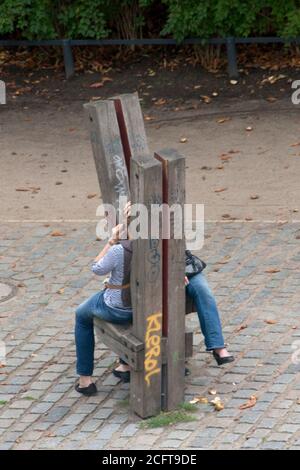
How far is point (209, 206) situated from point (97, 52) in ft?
17.8

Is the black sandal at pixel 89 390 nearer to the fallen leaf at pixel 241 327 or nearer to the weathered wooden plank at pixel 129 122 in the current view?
the fallen leaf at pixel 241 327

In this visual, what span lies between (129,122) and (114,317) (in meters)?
1.36

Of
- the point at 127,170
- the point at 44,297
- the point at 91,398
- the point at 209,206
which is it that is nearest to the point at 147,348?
the point at 91,398

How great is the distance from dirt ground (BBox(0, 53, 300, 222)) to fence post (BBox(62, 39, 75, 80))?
12 centimetres

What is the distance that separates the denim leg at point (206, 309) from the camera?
796cm

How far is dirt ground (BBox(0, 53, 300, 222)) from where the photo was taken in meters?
12.1

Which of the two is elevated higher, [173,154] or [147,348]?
[173,154]

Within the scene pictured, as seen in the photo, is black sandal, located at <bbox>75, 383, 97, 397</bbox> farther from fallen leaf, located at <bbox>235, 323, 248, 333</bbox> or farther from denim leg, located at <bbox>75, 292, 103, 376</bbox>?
fallen leaf, located at <bbox>235, 323, 248, 333</bbox>

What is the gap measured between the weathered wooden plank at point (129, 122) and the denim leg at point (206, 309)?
39.4 inches

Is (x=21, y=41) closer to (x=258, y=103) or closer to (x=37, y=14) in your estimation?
(x=37, y=14)

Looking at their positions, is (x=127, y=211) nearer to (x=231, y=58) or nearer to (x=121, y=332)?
(x=121, y=332)

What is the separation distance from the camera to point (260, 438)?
7.26 m

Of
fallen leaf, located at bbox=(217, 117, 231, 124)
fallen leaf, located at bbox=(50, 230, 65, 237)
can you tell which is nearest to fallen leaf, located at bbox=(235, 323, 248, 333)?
A: fallen leaf, located at bbox=(50, 230, 65, 237)

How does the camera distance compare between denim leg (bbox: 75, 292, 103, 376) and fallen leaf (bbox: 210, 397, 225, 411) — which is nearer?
fallen leaf (bbox: 210, 397, 225, 411)
